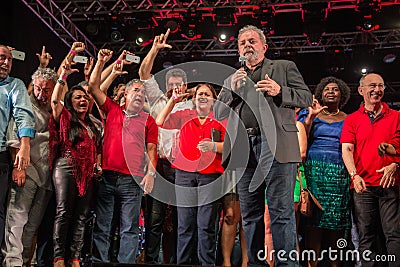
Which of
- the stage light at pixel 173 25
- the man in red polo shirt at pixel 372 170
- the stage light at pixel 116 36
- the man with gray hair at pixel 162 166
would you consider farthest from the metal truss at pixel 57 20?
the man in red polo shirt at pixel 372 170

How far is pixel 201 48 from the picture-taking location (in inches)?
380

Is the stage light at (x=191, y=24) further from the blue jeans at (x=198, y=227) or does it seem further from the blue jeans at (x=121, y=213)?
the blue jeans at (x=198, y=227)

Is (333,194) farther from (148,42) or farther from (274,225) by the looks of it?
(148,42)

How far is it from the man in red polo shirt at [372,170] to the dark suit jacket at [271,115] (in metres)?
0.88

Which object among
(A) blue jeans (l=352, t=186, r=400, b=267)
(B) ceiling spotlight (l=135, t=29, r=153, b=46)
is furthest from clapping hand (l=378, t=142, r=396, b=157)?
(B) ceiling spotlight (l=135, t=29, r=153, b=46)

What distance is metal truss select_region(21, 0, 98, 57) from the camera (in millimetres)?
7812

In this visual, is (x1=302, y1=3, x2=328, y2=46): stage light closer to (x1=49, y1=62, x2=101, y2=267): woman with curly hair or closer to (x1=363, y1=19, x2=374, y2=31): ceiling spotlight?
(x1=363, y1=19, x2=374, y2=31): ceiling spotlight

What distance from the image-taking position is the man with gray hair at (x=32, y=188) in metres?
3.40

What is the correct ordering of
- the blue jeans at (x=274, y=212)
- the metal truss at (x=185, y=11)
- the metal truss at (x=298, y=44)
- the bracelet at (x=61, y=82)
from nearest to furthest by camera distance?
the blue jeans at (x=274, y=212) → the bracelet at (x=61, y=82) → the metal truss at (x=185, y=11) → the metal truss at (x=298, y=44)

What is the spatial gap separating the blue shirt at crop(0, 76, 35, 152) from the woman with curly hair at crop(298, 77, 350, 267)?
2.13m

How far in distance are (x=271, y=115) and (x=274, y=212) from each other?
22.6 inches

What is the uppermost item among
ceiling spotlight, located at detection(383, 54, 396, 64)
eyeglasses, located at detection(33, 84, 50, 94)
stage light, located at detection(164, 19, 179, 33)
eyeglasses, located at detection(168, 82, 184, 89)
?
stage light, located at detection(164, 19, 179, 33)

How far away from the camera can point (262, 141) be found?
2875 mm

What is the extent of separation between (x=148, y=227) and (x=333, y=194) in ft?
4.88
